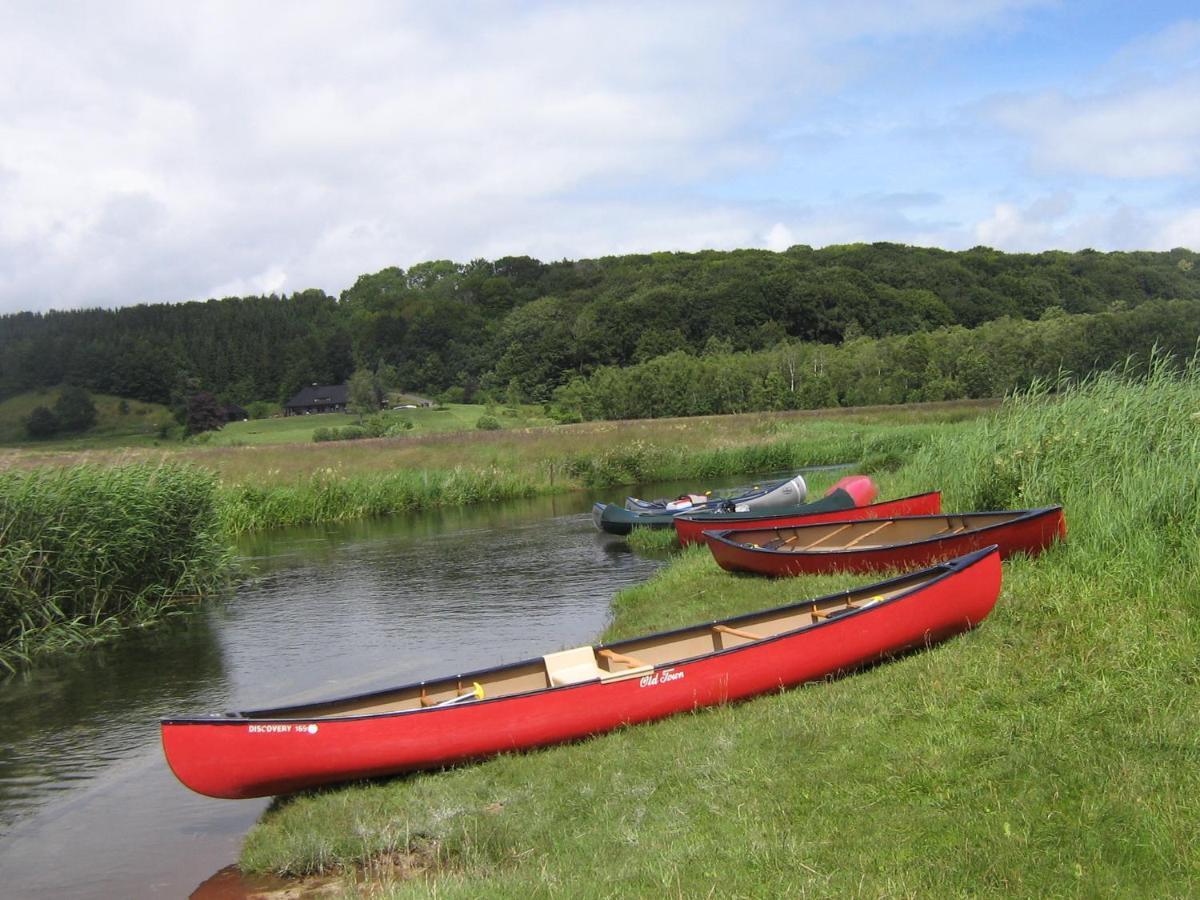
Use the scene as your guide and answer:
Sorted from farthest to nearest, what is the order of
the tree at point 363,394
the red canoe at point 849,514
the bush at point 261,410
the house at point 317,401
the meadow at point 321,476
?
the house at point 317,401 → the bush at point 261,410 → the tree at point 363,394 → the red canoe at point 849,514 → the meadow at point 321,476

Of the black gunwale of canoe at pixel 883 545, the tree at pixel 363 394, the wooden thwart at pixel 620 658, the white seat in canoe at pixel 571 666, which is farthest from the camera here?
the tree at pixel 363 394

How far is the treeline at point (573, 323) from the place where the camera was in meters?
92.3

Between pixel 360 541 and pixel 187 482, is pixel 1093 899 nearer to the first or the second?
pixel 187 482

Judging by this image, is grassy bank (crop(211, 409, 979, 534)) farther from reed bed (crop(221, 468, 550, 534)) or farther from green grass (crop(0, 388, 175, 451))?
green grass (crop(0, 388, 175, 451))

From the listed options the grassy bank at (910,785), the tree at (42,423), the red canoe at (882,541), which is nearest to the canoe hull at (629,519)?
the red canoe at (882,541)

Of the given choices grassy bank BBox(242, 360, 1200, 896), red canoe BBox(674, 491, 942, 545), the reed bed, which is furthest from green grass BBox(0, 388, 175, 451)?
grassy bank BBox(242, 360, 1200, 896)

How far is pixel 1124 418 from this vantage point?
520 inches

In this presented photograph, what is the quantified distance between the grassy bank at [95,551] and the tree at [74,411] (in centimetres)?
6987

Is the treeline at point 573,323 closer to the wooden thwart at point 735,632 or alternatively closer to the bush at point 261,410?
the bush at point 261,410

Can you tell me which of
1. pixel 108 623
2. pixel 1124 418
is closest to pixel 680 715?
pixel 1124 418

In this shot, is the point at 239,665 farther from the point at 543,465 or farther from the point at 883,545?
the point at 543,465

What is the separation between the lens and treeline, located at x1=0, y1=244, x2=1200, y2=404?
9231 centimetres

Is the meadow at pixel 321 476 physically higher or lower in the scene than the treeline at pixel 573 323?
lower

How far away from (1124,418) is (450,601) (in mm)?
10704
